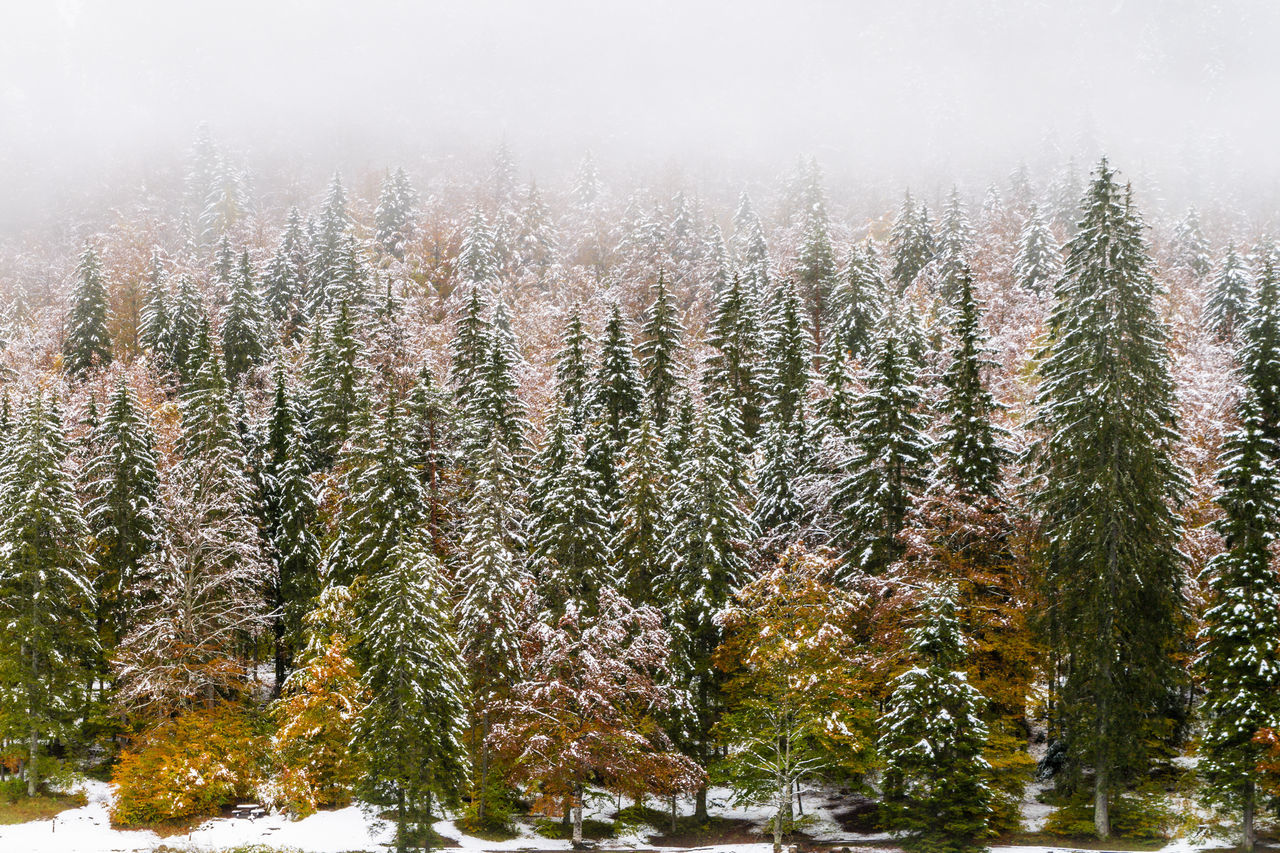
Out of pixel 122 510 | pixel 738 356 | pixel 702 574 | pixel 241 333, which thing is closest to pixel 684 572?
pixel 702 574

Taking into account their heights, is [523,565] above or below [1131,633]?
above

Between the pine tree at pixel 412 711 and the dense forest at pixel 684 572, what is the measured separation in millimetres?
151

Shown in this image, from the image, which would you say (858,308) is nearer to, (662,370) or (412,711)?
(662,370)

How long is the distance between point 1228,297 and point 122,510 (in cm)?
6573

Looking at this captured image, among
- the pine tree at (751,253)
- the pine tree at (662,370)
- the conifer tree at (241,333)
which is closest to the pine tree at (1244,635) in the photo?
the pine tree at (662,370)

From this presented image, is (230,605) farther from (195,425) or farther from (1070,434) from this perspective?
(1070,434)

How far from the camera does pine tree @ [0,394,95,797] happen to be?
3825cm

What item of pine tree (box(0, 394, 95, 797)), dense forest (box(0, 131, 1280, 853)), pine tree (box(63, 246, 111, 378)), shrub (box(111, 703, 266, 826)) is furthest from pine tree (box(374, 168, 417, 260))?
shrub (box(111, 703, 266, 826))

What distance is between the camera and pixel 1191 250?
80.6 m

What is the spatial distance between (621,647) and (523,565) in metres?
5.66

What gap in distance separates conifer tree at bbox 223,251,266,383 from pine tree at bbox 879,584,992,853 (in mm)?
48280

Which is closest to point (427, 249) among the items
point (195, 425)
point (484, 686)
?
point (195, 425)

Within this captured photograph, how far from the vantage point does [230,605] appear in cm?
4197

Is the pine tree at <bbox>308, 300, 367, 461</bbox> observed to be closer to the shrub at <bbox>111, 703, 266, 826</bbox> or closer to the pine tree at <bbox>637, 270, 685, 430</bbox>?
the shrub at <bbox>111, 703, 266, 826</bbox>
